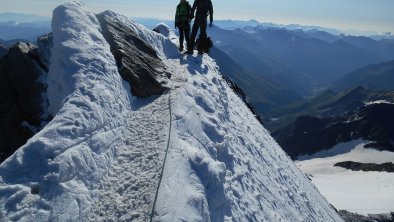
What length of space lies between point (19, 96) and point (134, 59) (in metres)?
5.82

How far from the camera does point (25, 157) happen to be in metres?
10.7

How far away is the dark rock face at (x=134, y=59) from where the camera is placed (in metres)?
18.7

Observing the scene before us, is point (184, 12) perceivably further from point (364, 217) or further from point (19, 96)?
point (364, 217)

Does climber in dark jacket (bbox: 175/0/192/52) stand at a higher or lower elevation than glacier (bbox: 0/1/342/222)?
higher

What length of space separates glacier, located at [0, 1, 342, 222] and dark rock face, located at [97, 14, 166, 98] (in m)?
0.64

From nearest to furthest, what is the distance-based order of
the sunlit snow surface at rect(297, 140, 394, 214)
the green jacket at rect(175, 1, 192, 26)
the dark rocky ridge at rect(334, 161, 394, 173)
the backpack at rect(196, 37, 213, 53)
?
the green jacket at rect(175, 1, 192, 26), the backpack at rect(196, 37, 213, 53), the sunlit snow surface at rect(297, 140, 394, 214), the dark rocky ridge at rect(334, 161, 394, 173)

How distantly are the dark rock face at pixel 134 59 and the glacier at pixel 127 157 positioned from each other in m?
0.64

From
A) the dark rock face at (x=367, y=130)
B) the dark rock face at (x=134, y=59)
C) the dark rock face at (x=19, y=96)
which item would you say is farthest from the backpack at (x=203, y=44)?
the dark rock face at (x=367, y=130)

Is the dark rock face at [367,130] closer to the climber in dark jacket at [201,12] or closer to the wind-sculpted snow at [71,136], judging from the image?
the climber in dark jacket at [201,12]

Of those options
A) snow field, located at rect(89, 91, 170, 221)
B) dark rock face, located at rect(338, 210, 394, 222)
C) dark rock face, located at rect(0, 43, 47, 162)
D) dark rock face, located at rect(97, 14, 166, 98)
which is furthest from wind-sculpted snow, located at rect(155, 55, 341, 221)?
dark rock face, located at rect(338, 210, 394, 222)

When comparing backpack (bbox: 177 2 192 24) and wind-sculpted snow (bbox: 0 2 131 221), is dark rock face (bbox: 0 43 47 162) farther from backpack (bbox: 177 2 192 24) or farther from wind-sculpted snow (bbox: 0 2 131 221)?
backpack (bbox: 177 2 192 24)

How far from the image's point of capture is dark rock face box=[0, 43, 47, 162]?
15680mm

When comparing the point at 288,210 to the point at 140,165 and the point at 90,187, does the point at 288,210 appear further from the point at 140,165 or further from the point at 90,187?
the point at 90,187

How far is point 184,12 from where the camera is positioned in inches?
1027
